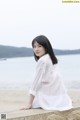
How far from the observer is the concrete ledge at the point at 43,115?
2.42 meters

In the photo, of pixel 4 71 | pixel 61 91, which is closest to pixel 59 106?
pixel 61 91

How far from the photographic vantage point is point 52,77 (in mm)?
2672

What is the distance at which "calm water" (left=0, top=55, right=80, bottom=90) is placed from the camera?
187 inches

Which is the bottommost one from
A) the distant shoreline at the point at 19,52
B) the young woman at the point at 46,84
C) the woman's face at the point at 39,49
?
the distant shoreline at the point at 19,52

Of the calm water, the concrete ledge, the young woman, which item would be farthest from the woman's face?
the calm water

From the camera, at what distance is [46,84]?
266 centimetres

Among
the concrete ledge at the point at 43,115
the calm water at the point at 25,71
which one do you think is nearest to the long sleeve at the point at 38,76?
the concrete ledge at the point at 43,115

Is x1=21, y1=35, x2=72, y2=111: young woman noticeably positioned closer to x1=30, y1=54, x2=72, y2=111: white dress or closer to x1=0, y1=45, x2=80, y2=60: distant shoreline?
x1=30, y1=54, x2=72, y2=111: white dress

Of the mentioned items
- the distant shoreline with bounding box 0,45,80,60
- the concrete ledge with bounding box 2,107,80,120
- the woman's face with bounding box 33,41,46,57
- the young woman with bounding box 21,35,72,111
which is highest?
the woman's face with bounding box 33,41,46,57

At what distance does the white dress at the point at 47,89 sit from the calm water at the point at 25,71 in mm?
1994

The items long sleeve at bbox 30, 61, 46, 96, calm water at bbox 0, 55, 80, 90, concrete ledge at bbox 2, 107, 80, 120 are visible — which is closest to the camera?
concrete ledge at bbox 2, 107, 80, 120

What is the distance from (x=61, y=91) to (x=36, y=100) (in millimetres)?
181

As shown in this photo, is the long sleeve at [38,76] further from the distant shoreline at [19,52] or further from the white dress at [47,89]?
the distant shoreline at [19,52]

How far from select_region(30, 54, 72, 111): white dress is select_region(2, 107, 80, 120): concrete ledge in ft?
0.16
